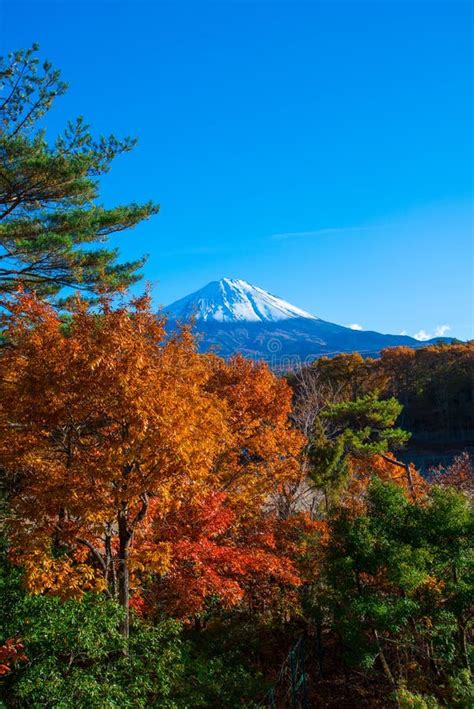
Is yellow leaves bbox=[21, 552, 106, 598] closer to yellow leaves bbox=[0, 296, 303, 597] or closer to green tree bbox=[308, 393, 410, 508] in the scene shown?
yellow leaves bbox=[0, 296, 303, 597]

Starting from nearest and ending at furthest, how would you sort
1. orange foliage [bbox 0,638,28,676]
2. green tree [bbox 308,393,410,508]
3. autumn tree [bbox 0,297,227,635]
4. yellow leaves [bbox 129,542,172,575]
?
orange foliage [bbox 0,638,28,676], autumn tree [bbox 0,297,227,635], yellow leaves [bbox 129,542,172,575], green tree [bbox 308,393,410,508]

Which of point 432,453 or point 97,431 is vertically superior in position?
point 97,431

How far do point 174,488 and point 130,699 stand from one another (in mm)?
3081

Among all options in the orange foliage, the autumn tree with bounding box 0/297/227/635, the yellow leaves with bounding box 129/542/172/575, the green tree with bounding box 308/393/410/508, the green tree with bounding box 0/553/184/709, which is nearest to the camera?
the green tree with bounding box 0/553/184/709

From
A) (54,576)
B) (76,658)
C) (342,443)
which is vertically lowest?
(76,658)

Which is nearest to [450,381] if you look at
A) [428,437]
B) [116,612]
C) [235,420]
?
[428,437]

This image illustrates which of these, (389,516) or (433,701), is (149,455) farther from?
(433,701)

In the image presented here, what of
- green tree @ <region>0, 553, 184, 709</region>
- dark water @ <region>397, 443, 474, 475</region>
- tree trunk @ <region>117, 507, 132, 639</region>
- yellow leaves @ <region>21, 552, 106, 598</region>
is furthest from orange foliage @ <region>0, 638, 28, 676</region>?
dark water @ <region>397, 443, 474, 475</region>

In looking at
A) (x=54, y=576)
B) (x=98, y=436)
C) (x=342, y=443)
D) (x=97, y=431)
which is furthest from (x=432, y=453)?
(x=54, y=576)

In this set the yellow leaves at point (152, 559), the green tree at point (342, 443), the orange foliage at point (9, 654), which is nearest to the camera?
the orange foliage at point (9, 654)

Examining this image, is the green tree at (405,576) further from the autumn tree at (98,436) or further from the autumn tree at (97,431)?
the autumn tree at (97,431)

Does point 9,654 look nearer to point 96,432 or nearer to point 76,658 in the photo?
→ point 76,658

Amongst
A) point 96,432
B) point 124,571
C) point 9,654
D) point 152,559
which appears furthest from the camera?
point 96,432

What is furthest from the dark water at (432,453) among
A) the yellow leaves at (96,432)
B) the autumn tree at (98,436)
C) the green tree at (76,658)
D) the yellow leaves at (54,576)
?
the yellow leaves at (54,576)
